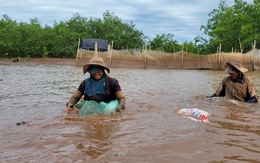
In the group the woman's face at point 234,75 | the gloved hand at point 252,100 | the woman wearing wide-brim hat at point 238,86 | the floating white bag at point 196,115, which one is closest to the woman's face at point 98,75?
the floating white bag at point 196,115

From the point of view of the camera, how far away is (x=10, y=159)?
A: 241 centimetres

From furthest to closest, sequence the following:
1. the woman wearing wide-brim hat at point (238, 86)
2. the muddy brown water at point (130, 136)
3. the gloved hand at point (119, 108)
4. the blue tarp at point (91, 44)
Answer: the blue tarp at point (91, 44) < the woman wearing wide-brim hat at point (238, 86) < the gloved hand at point (119, 108) < the muddy brown water at point (130, 136)

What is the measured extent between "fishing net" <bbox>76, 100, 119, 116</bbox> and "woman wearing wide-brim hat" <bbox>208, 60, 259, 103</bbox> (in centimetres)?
232

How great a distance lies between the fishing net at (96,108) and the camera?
4.18 m

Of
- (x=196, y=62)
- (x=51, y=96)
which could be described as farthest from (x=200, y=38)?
(x=51, y=96)

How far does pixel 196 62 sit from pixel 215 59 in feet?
4.62

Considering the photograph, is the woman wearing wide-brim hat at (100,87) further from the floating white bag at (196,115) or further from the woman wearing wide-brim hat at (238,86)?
the woman wearing wide-brim hat at (238,86)

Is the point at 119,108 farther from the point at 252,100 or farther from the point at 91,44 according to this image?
the point at 91,44

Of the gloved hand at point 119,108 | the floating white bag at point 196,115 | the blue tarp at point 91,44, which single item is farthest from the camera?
the blue tarp at point 91,44

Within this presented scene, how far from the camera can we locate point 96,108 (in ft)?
13.8

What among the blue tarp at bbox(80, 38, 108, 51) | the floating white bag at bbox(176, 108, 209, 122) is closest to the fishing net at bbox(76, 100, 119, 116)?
the floating white bag at bbox(176, 108, 209, 122)

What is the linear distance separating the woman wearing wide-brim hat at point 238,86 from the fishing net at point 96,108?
2319mm

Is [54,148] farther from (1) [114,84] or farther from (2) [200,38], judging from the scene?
(2) [200,38]

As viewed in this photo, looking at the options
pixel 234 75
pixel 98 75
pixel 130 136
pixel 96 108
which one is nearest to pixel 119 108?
pixel 96 108
